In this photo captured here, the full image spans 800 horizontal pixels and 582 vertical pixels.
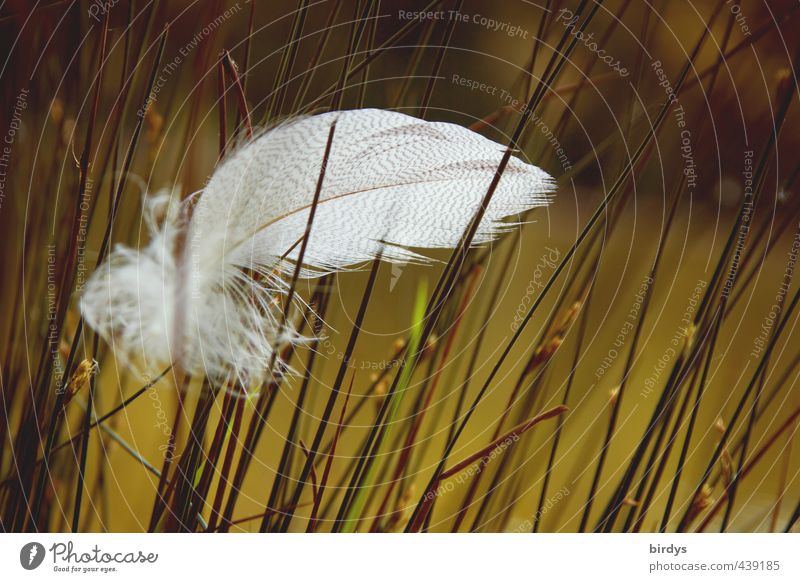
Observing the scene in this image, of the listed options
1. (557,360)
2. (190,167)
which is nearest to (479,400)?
(557,360)

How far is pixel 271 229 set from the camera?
431 millimetres

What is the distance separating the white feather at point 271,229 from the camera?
1.39ft
